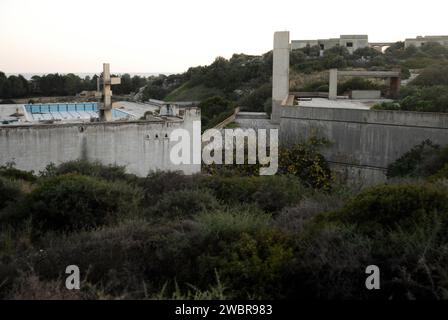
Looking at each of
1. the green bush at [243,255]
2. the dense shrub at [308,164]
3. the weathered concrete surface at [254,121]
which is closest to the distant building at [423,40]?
the weathered concrete surface at [254,121]

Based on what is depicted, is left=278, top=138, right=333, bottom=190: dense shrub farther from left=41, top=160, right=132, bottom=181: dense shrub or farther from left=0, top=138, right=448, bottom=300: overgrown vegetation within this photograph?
left=0, top=138, right=448, bottom=300: overgrown vegetation

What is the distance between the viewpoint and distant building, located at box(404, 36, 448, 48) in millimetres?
59331

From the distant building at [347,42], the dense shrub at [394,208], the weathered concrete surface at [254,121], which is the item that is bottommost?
the dense shrub at [394,208]

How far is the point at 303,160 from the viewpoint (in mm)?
17000

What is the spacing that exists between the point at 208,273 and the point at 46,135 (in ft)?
40.3

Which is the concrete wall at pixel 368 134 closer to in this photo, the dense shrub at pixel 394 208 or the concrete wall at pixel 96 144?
the concrete wall at pixel 96 144

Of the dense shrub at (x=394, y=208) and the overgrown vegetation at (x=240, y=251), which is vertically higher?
the dense shrub at (x=394, y=208)

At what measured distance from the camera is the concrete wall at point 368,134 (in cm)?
1544

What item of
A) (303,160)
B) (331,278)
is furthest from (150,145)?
(331,278)

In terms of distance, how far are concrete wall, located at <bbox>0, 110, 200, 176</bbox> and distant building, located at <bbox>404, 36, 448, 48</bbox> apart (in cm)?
4775

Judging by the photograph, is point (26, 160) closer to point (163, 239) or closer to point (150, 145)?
point (150, 145)

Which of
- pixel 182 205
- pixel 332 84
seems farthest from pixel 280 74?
pixel 182 205

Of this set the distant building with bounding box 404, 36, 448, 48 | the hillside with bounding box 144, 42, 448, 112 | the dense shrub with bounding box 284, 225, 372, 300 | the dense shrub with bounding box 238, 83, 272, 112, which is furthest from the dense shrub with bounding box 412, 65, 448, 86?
the distant building with bounding box 404, 36, 448, 48

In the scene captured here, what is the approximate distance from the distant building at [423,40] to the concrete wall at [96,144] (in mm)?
47752
